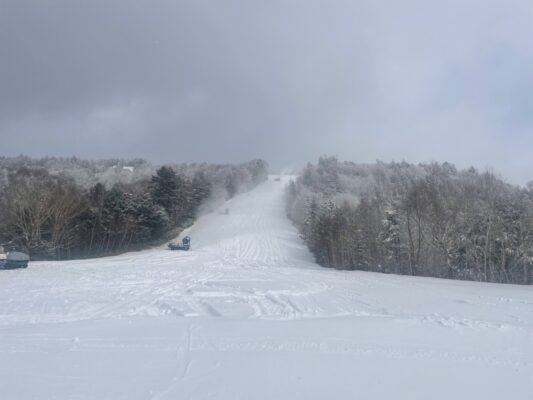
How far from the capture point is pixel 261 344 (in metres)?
8.45

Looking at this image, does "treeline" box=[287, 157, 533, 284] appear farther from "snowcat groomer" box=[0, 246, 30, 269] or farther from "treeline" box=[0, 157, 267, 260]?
"snowcat groomer" box=[0, 246, 30, 269]

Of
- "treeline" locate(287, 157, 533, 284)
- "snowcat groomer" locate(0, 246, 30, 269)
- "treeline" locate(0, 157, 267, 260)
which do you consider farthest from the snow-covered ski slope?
"treeline" locate(0, 157, 267, 260)

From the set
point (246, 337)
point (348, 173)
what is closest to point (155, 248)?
point (246, 337)

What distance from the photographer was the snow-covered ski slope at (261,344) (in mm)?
6148

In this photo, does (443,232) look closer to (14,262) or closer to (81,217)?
(14,262)

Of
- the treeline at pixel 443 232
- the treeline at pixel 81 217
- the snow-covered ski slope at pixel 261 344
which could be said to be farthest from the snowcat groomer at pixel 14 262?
the treeline at pixel 443 232

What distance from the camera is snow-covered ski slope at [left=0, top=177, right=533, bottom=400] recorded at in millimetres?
6148

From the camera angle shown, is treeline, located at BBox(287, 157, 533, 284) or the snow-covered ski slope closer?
the snow-covered ski slope

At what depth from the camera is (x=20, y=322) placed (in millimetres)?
10594

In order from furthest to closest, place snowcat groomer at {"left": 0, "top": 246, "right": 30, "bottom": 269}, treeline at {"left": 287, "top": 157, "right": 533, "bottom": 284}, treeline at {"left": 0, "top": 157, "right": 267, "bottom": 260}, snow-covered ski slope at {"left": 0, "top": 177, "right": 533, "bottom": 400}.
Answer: treeline at {"left": 0, "top": 157, "right": 267, "bottom": 260} < treeline at {"left": 287, "top": 157, "right": 533, "bottom": 284} < snowcat groomer at {"left": 0, "top": 246, "right": 30, "bottom": 269} < snow-covered ski slope at {"left": 0, "top": 177, "right": 533, "bottom": 400}

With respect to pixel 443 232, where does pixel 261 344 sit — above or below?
below

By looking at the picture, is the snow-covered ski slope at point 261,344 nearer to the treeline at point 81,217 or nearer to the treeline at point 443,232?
the treeline at point 443,232

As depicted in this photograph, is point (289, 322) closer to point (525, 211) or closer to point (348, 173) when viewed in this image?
point (525, 211)

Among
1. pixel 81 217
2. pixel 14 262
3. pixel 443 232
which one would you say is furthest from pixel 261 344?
pixel 81 217
